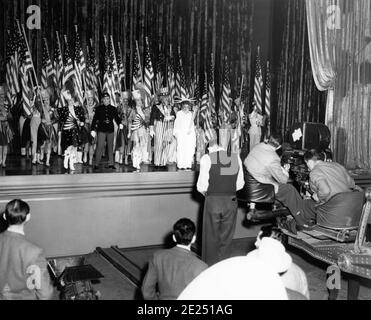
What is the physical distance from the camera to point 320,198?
225 inches

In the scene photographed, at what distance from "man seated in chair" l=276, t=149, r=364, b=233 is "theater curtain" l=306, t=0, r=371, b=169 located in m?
4.68

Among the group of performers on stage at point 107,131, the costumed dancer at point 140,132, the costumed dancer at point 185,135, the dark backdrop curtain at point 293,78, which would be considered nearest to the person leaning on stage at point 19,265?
the group of performers on stage at point 107,131

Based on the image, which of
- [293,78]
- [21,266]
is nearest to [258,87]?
[293,78]

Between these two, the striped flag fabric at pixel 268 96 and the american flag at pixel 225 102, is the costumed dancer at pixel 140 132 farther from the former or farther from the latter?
the striped flag fabric at pixel 268 96

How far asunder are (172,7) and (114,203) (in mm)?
8495

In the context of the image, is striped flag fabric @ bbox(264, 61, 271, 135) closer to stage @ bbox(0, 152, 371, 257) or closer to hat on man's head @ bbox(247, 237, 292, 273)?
stage @ bbox(0, 152, 371, 257)

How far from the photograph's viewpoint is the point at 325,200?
5.68 meters

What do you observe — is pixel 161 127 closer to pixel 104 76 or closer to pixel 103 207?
pixel 103 207

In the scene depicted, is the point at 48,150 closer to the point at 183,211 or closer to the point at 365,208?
the point at 183,211

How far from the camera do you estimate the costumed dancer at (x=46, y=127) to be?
8.99 m

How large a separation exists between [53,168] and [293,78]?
7.68 m

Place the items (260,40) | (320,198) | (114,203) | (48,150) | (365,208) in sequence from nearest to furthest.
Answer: (365,208) < (320,198) < (114,203) < (48,150) < (260,40)

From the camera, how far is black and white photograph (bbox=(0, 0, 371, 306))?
3424 millimetres

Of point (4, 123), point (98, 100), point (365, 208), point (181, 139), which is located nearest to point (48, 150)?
point (4, 123)
